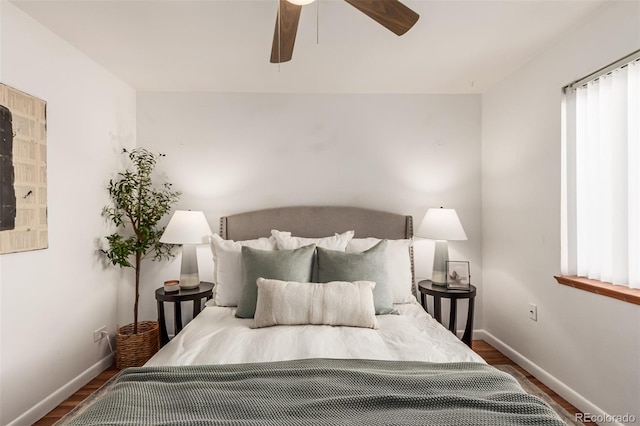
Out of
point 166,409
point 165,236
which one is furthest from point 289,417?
point 165,236

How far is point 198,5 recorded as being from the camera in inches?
74.4

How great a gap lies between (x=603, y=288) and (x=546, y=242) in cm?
57

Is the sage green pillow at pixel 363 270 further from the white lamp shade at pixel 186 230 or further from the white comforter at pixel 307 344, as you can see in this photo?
the white lamp shade at pixel 186 230

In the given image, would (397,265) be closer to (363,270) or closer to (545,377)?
(363,270)

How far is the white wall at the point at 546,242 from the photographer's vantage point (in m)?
1.91

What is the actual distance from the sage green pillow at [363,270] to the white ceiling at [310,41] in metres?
1.49

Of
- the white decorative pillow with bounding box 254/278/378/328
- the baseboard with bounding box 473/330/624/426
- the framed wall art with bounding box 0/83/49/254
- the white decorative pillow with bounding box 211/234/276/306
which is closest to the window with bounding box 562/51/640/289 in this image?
the baseboard with bounding box 473/330/624/426

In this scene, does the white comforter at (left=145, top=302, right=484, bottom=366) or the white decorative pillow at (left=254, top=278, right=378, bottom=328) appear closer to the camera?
the white comforter at (left=145, top=302, right=484, bottom=366)

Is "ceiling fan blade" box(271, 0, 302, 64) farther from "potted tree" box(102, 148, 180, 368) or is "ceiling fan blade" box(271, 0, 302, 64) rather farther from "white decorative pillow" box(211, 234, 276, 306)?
"potted tree" box(102, 148, 180, 368)

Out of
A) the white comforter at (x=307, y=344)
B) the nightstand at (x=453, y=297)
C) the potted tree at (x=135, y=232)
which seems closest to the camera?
the white comforter at (x=307, y=344)

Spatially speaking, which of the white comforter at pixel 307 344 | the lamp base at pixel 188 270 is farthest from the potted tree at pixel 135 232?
the white comforter at pixel 307 344

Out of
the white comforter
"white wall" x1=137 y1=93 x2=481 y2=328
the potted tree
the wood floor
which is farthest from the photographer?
"white wall" x1=137 y1=93 x2=481 y2=328

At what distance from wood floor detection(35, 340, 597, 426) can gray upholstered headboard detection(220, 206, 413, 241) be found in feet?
4.18

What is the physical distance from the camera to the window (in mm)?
1873
